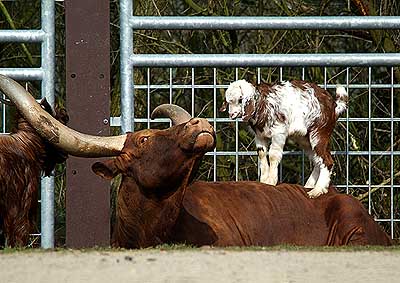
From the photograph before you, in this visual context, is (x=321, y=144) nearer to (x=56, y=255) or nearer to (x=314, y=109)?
(x=314, y=109)

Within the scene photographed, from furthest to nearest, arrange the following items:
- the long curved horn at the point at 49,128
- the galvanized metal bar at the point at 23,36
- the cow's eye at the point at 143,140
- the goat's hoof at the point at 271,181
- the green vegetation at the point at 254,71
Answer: the green vegetation at the point at 254,71 < the goat's hoof at the point at 271,181 < the galvanized metal bar at the point at 23,36 < the cow's eye at the point at 143,140 < the long curved horn at the point at 49,128

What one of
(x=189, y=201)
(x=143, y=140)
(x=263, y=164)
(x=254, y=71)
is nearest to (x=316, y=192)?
(x=263, y=164)

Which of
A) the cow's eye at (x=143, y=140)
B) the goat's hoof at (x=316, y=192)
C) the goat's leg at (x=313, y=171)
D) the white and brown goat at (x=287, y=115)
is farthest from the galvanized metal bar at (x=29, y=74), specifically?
the goat's hoof at (x=316, y=192)

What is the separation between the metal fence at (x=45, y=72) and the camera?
8.55 metres

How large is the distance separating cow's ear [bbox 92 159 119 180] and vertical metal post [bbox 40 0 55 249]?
81cm

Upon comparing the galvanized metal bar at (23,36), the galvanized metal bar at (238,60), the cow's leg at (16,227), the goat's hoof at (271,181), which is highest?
the galvanized metal bar at (23,36)

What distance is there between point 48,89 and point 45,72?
0.41ft

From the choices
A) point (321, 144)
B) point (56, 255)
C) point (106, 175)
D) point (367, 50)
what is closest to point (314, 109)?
point (321, 144)

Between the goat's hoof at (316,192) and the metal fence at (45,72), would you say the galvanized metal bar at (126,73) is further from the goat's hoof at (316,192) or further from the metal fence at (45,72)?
the goat's hoof at (316,192)

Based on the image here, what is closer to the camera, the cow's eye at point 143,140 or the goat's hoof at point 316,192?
the cow's eye at point 143,140

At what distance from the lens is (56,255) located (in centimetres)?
534

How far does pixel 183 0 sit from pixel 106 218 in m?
4.10

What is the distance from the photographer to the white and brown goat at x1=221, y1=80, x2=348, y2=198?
27.0ft

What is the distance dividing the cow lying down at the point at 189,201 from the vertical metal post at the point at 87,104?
39 centimetres
